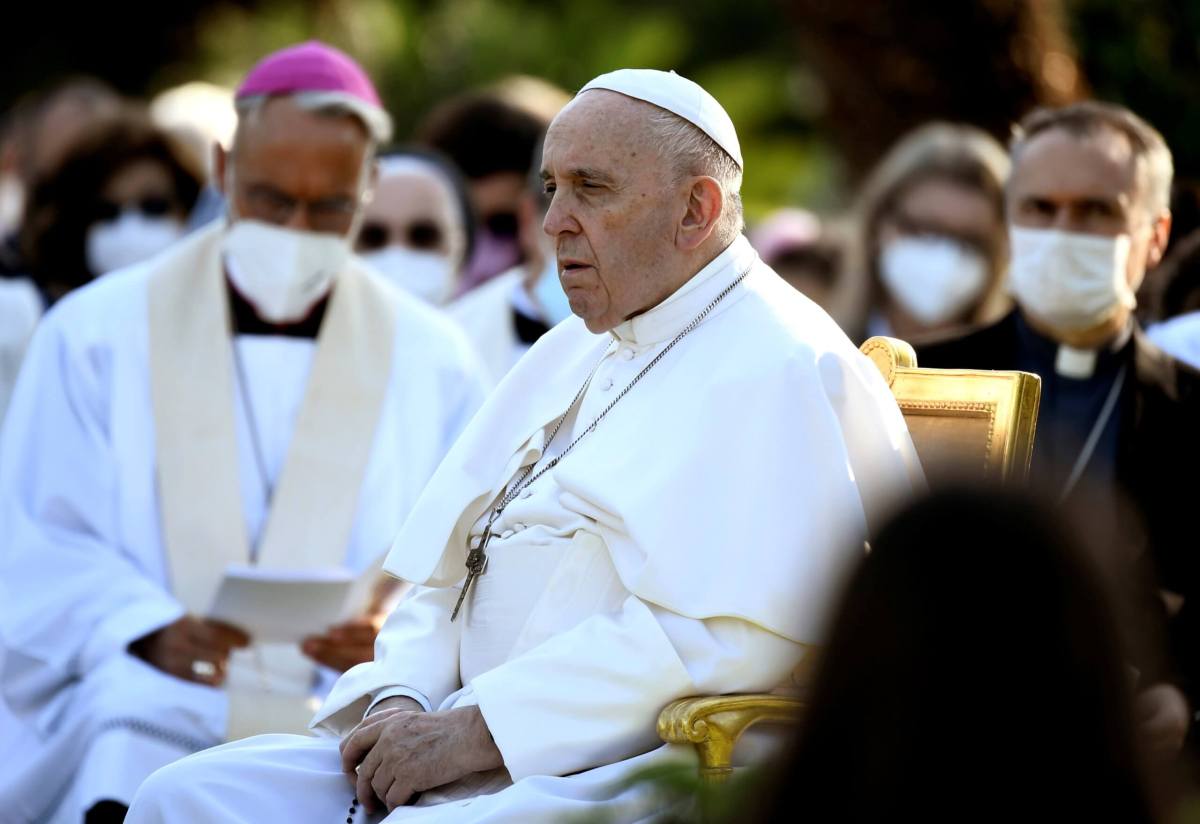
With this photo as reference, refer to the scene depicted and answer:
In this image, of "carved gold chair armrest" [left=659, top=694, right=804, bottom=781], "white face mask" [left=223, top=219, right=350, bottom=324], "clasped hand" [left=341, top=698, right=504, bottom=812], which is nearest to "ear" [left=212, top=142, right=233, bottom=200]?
"white face mask" [left=223, top=219, right=350, bottom=324]

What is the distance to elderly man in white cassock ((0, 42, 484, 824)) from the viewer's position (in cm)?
552

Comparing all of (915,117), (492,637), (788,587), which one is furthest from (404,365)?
(915,117)

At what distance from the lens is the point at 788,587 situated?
389 cm

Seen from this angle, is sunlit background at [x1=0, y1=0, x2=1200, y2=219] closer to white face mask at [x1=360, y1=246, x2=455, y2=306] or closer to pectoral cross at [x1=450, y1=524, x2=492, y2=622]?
white face mask at [x1=360, y1=246, x2=455, y2=306]

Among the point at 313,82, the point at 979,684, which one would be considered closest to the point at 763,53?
the point at 313,82

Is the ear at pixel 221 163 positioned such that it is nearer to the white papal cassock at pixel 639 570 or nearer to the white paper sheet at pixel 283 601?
the white paper sheet at pixel 283 601

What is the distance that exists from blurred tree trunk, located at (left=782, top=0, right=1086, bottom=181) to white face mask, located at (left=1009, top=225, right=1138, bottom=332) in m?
4.83

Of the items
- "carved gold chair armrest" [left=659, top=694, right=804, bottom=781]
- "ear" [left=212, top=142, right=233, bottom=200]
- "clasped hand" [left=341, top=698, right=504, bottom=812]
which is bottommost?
"clasped hand" [left=341, top=698, right=504, bottom=812]

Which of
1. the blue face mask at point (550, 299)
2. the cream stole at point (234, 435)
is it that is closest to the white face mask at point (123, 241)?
the blue face mask at point (550, 299)

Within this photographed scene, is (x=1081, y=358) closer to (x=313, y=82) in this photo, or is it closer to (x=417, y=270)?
(x=313, y=82)

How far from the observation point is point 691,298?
4.24 meters

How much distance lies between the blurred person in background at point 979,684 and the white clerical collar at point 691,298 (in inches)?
84.5

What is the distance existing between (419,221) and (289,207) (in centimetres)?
234

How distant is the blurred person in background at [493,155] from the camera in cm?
897
